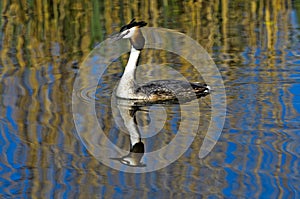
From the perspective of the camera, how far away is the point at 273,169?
5500 millimetres

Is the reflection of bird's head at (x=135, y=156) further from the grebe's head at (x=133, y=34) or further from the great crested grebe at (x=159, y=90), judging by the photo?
the grebe's head at (x=133, y=34)

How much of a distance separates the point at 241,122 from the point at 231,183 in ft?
5.16

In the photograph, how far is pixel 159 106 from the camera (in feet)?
25.1

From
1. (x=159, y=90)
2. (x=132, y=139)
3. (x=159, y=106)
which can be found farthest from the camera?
(x=159, y=90)

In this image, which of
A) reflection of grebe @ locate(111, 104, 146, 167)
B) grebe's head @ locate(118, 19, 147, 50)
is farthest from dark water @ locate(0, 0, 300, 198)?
grebe's head @ locate(118, 19, 147, 50)

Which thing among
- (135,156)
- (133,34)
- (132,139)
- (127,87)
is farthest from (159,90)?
(135,156)

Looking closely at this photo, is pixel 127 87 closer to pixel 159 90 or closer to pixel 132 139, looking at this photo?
pixel 159 90

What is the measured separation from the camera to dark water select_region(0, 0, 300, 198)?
5324 millimetres

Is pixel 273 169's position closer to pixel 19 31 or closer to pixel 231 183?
pixel 231 183

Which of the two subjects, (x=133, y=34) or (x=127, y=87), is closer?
(x=127, y=87)

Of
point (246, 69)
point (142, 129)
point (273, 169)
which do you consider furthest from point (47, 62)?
point (273, 169)

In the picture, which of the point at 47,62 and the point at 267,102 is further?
the point at 47,62

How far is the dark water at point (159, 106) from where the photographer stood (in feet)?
17.5

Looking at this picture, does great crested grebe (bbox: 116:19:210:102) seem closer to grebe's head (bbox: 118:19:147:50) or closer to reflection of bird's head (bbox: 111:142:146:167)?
grebe's head (bbox: 118:19:147:50)
